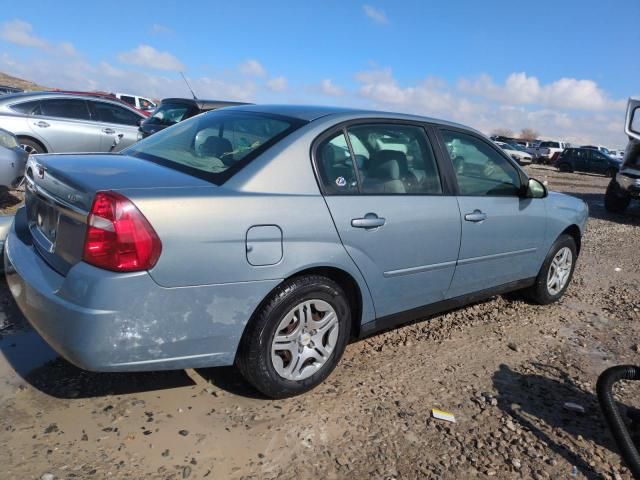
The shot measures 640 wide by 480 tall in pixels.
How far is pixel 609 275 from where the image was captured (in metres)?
6.05

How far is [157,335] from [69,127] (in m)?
7.40

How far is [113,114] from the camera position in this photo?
9359 millimetres

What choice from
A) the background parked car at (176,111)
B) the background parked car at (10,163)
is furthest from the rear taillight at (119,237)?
the background parked car at (176,111)

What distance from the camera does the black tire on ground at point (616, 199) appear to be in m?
11.2

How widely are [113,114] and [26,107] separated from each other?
4.85 feet

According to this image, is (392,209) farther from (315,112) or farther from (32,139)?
(32,139)

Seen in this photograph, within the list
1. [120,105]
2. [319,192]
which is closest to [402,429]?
[319,192]

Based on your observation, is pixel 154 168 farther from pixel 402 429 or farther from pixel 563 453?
pixel 563 453

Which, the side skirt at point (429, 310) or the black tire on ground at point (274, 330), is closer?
the black tire on ground at point (274, 330)

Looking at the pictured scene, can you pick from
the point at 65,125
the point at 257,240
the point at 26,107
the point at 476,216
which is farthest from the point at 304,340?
the point at 26,107

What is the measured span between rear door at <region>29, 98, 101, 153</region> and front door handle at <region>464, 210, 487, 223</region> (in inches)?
280

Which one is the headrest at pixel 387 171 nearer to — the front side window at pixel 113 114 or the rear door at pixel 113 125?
the rear door at pixel 113 125

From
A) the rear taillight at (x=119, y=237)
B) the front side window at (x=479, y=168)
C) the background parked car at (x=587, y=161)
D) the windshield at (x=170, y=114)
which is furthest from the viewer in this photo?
the background parked car at (x=587, y=161)

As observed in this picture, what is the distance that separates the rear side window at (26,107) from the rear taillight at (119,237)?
7.17m
